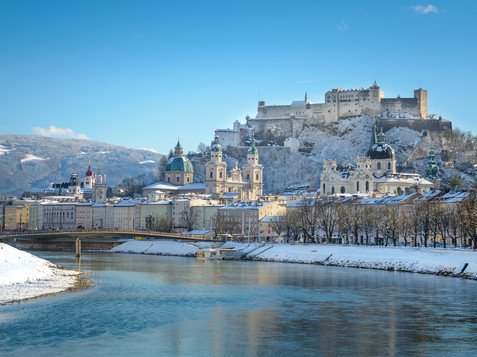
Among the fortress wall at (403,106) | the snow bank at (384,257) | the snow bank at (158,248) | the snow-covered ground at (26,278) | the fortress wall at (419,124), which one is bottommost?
the snow-covered ground at (26,278)

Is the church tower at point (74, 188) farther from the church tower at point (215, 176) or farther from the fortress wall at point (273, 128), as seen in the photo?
the fortress wall at point (273, 128)

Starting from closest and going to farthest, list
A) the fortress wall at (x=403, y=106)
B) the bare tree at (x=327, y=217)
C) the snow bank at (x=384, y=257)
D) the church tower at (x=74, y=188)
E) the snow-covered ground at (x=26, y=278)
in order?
the snow-covered ground at (x=26, y=278), the snow bank at (x=384, y=257), the bare tree at (x=327, y=217), the fortress wall at (x=403, y=106), the church tower at (x=74, y=188)

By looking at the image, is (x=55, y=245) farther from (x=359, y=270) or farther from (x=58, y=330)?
(x=58, y=330)

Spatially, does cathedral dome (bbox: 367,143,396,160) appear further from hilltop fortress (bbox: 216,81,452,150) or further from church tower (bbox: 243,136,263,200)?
church tower (bbox: 243,136,263,200)

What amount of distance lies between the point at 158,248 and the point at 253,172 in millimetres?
49510

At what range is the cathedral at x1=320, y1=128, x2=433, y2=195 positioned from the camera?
117125 millimetres

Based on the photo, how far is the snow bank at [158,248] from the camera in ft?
288

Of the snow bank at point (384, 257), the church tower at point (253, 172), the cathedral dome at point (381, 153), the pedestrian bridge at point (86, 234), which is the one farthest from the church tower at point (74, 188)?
the snow bank at point (384, 257)

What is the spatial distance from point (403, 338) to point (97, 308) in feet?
42.4

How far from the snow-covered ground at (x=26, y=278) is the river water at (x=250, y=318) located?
53.1 inches

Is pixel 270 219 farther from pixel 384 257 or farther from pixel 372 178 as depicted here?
pixel 384 257

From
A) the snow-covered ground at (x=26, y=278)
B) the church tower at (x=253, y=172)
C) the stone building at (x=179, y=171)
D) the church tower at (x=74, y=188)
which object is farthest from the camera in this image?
the church tower at (x=74, y=188)

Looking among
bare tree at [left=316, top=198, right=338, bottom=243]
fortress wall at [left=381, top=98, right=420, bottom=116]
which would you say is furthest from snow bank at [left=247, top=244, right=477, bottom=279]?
fortress wall at [left=381, top=98, right=420, bottom=116]

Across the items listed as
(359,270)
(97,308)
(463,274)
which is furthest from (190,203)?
(97,308)
